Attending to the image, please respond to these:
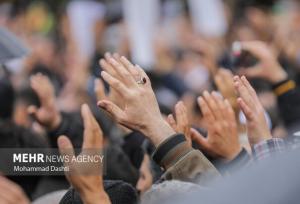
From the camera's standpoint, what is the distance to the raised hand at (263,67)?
4.86m

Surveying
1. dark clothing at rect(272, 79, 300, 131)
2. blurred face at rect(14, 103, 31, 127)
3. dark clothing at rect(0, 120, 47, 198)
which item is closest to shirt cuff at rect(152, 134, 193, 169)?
→ dark clothing at rect(0, 120, 47, 198)

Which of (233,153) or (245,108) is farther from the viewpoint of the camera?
(233,153)

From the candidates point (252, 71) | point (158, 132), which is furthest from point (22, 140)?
point (158, 132)

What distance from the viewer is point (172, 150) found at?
2977mm

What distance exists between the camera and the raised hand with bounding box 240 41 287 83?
4.86 metres

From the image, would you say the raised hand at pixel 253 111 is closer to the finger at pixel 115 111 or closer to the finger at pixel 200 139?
the finger at pixel 200 139

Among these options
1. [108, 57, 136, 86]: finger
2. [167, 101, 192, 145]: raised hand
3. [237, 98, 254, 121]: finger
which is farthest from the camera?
[167, 101, 192, 145]: raised hand

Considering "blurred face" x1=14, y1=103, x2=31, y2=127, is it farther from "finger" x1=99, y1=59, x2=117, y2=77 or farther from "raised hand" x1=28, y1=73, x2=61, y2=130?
"finger" x1=99, y1=59, x2=117, y2=77

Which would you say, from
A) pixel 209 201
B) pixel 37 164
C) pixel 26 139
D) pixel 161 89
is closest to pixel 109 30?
pixel 161 89

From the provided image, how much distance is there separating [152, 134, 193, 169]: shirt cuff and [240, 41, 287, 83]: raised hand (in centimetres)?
194

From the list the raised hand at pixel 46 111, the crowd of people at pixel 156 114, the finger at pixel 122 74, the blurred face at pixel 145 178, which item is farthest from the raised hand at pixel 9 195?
the raised hand at pixel 46 111

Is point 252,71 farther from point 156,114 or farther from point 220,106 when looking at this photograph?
point 156,114

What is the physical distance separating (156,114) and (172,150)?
5.6 inches

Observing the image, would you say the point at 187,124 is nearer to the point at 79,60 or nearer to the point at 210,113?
the point at 210,113
